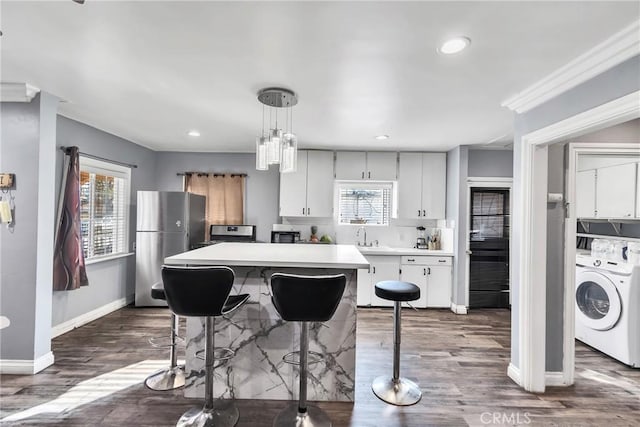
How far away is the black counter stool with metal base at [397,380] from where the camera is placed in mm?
2197

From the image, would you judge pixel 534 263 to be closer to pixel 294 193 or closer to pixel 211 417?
pixel 211 417

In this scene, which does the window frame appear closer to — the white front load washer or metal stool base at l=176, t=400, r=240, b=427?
the white front load washer

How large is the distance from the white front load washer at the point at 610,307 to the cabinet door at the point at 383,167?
2.47 meters

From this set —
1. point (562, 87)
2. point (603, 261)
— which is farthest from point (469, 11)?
point (603, 261)

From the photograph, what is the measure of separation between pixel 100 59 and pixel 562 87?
122 inches

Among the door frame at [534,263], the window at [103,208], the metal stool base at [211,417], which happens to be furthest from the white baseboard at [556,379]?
the window at [103,208]

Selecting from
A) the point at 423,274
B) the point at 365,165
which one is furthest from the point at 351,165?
the point at 423,274

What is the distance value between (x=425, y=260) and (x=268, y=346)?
285 centimetres

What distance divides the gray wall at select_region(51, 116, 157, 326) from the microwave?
2.04 meters

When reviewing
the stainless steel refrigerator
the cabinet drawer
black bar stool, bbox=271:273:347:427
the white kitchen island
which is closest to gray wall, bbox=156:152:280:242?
the stainless steel refrigerator

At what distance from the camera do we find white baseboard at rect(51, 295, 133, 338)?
3.24 meters

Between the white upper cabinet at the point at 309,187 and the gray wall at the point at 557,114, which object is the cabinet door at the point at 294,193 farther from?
the gray wall at the point at 557,114

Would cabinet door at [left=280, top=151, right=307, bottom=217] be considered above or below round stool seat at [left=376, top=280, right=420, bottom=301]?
above

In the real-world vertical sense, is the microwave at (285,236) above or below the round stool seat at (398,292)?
above
